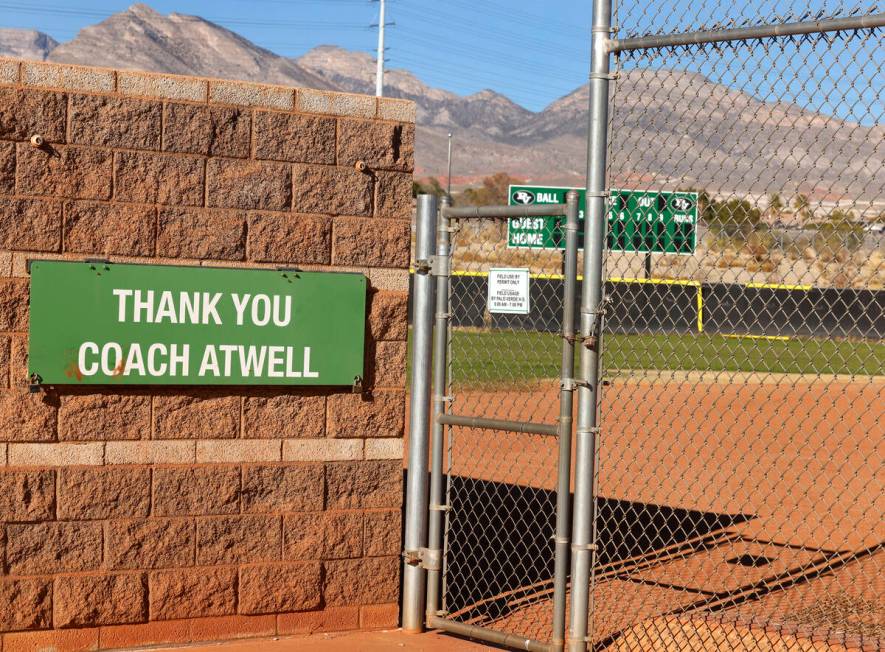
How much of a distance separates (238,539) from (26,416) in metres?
1.22

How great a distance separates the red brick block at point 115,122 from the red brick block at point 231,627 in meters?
2.42

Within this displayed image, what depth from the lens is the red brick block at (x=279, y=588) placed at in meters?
6.07

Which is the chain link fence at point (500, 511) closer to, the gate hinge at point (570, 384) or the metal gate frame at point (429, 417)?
the metal gate frame at point (429, 417)

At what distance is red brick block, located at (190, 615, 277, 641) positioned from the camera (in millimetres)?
5996

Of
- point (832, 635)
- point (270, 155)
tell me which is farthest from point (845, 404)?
point (270, 155)

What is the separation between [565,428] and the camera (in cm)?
578

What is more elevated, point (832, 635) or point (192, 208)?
point (192, 208)

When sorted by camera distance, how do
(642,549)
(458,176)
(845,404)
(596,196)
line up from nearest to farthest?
(596,196) < (642,549) < (845,404) < (458,176)

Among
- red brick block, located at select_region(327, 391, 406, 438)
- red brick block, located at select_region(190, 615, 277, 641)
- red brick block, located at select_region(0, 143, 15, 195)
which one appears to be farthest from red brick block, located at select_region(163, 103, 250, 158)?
red brick block, located at select_region(190, 615, 277, 641)

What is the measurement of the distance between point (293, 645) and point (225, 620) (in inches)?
14.6

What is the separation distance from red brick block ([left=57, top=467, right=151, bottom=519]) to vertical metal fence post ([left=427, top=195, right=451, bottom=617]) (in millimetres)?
1485

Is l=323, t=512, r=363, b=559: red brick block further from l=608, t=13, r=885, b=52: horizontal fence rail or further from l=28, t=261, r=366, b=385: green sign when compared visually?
l=608, t=13, r=885, b=52: horizontal fence rail

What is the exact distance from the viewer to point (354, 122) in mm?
6250

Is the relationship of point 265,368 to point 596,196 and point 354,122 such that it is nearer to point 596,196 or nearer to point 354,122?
point 354,122
